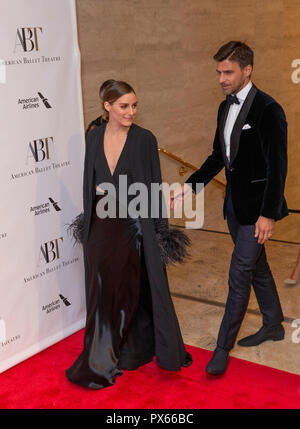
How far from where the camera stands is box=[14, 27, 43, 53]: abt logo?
13.3 feet

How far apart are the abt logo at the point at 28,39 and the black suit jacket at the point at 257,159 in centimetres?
137

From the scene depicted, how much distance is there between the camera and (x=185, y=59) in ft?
22.5

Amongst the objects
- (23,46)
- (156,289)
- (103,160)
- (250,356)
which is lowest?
(250,356)

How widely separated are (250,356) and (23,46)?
266 cm

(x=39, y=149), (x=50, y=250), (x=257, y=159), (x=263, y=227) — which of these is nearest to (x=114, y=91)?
(x=39, y=149)

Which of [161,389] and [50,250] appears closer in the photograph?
[161,389]

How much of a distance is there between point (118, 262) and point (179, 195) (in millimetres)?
657

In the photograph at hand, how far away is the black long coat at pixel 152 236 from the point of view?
12.6 ft

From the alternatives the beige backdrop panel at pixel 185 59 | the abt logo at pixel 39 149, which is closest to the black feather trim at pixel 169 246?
the abt logo at pixel 39 149

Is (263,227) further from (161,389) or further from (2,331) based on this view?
(2,331)

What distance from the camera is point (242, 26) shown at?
7.70 meters

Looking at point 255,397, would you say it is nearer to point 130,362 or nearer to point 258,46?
point 130,362

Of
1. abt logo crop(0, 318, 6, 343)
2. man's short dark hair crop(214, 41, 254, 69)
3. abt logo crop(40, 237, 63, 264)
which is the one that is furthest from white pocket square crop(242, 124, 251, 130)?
abt logo crop(0, 318, 6, 343)

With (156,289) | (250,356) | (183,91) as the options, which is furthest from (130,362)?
(183,91)
